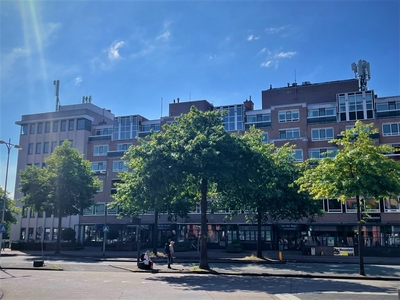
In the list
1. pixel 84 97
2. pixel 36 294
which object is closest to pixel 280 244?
pixel 36 294

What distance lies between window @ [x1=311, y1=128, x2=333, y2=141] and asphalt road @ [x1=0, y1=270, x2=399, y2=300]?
101 ft

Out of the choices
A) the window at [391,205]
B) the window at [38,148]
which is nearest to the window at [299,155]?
the window at [391,205]

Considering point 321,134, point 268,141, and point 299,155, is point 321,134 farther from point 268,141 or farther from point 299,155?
point 268,141

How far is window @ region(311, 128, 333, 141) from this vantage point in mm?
49175

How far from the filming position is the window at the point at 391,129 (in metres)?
46.7

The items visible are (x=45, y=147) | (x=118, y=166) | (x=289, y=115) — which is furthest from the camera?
(x=45, y=147)

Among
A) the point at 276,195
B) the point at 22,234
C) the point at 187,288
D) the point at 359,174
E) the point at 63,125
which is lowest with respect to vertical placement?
the point at 187,288

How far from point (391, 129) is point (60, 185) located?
3733cm

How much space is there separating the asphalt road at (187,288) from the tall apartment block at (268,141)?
18.2 metres

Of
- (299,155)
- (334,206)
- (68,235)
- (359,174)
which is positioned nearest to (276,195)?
(359,174)

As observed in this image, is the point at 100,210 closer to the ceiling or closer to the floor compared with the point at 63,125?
closer to the floor

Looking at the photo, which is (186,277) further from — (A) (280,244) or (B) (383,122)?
(B) (383,122)

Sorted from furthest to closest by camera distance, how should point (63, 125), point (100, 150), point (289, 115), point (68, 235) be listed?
point (63, 125) → point (100, 150) → point (289, 115) → point (68, 235)

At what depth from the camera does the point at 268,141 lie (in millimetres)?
51594
